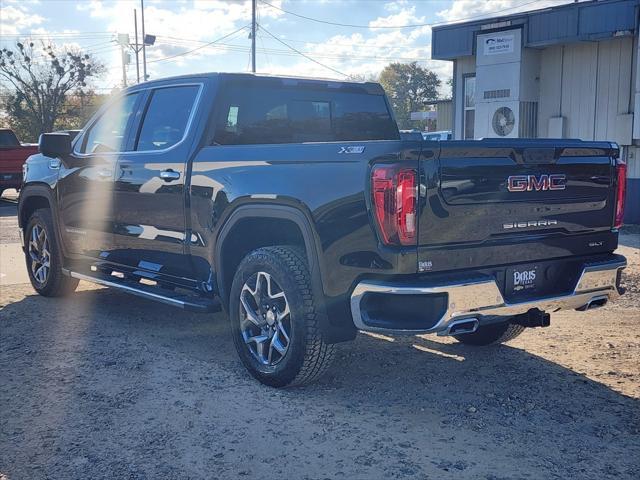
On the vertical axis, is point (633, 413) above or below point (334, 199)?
below

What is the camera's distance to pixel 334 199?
4.05m

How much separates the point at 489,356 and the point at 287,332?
1637 mm

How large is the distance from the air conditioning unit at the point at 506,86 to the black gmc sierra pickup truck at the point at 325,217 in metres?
9.96

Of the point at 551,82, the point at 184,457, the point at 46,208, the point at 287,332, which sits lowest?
the point at 184,457

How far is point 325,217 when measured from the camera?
13.5 feet

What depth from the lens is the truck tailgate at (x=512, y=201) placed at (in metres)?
3.86

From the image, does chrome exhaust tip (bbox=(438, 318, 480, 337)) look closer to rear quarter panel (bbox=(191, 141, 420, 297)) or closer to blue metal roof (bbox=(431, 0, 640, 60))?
rear quarter panel (bbox=(191, 141, 420, 297))

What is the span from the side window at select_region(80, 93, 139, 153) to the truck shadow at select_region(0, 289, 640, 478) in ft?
5.11

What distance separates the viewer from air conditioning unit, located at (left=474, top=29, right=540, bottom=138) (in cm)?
1542

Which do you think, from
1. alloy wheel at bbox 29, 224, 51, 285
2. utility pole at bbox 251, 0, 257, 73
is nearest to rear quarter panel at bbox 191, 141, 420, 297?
alloy wheel at bbox 29, 224, 51, 285

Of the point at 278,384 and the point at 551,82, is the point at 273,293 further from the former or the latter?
the point at 551,82

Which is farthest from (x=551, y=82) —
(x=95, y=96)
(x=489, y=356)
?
(x=95, y=96)

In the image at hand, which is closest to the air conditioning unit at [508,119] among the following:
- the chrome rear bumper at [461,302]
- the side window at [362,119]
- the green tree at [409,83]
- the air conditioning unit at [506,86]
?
the air conditioning unit at [506,86]

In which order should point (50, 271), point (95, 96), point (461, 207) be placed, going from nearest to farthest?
point (461, 207) → point (50, 271) → point (95, 96)
